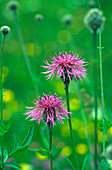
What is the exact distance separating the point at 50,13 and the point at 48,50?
121 cm

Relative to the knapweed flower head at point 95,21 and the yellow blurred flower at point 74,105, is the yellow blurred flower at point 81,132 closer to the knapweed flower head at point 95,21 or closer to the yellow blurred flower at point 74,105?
the yellow blurred flower at point 74,105

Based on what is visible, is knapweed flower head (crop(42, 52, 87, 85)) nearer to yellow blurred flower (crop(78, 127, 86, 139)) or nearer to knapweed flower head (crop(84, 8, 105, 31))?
knapweed flower head (crop(84, 8, 105, 31))

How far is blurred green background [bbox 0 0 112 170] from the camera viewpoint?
89.2 inches

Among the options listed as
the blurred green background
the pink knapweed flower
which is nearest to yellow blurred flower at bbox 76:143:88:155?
the blurred green background

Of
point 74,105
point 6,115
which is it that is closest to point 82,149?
point 74,105

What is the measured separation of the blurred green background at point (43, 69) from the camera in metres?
2.27

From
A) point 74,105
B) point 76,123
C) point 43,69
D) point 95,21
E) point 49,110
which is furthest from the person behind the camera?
point 43,69

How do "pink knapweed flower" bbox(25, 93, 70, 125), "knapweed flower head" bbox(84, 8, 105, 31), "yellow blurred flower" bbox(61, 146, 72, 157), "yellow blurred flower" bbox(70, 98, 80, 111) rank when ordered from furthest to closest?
"yellow blurred flower" bbox(70, 98, 80, 111), "yellow blurred flower" bbox(61, 146, 72, 157), "knapweed flower head" bbox(84, 8, 105, 31), "pink knapweed flower" bbox(25, 93, 70, 125)

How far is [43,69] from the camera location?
319 cm

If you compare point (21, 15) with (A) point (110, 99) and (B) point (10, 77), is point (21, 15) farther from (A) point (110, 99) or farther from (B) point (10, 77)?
(A) point (110, 99)

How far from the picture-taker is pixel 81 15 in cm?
428

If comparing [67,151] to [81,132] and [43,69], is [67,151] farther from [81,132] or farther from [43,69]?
[43,69]

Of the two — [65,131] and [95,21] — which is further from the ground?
[95,21]

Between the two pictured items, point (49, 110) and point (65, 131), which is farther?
point (65, 131)
